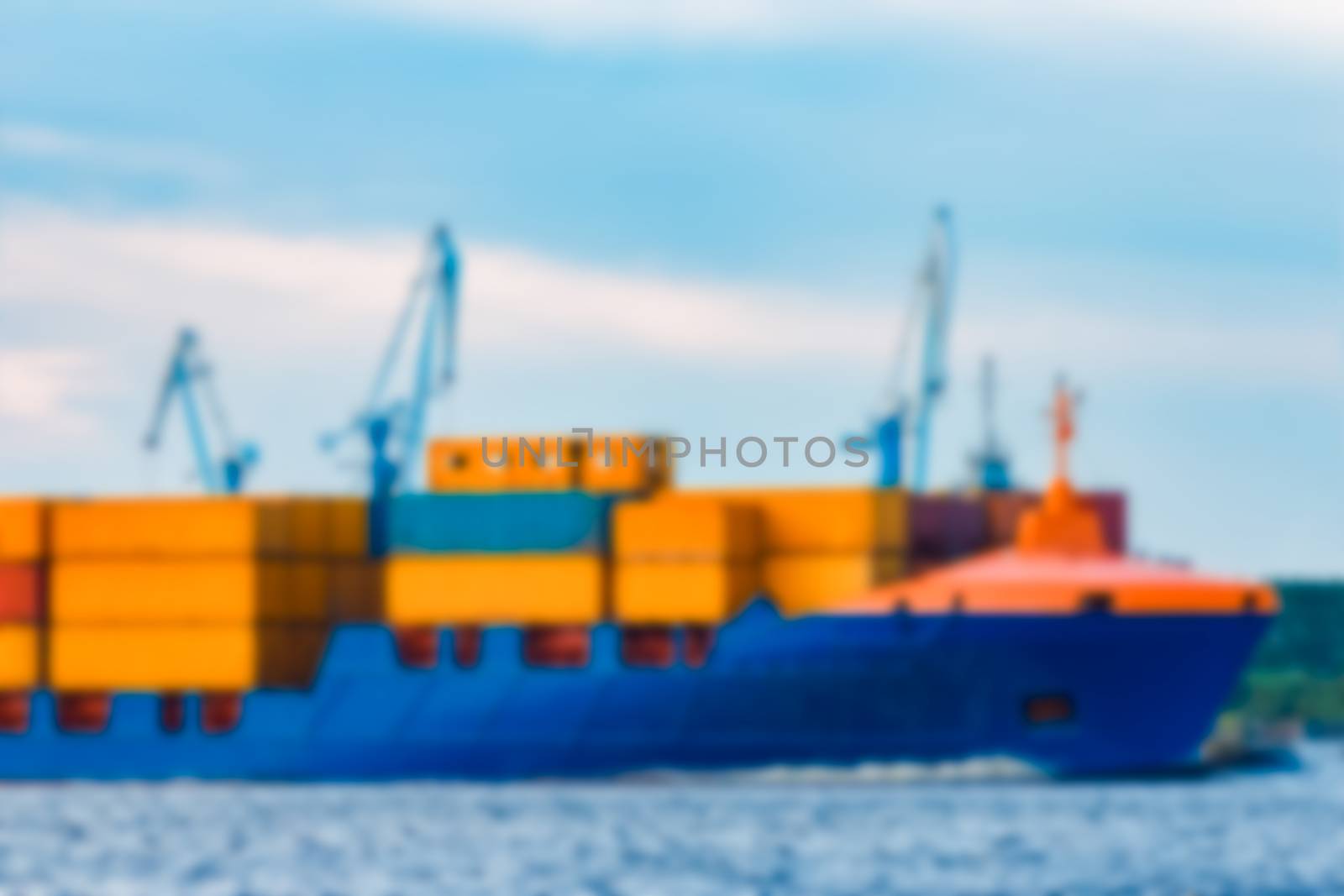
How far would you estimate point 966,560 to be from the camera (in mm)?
107312

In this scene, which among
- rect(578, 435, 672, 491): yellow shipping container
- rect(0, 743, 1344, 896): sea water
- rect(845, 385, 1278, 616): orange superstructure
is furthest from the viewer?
rect(578, 435, 672, 491): yellow shipping container

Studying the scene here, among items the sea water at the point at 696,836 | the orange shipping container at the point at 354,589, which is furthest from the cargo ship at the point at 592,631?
the sea water at the point at 696,836

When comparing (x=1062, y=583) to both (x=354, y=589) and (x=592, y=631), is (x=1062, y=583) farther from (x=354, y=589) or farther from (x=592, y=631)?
(x=354, y=589)

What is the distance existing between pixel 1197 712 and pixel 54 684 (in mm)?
31564

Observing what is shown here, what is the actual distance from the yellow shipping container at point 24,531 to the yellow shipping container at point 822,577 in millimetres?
20180

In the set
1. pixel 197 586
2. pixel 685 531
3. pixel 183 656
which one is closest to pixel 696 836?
pixel 685 531

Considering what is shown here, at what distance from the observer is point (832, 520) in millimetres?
104688

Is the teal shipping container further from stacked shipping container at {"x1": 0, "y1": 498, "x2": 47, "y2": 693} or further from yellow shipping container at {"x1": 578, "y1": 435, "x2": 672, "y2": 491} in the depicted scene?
stacked shipping container at {"x1": 0, "y1": 498, "x2": 47, "y2": 693}

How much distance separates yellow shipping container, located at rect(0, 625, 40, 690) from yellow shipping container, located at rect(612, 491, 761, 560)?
57.0 ft

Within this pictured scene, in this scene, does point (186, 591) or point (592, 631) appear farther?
point (186, 591)

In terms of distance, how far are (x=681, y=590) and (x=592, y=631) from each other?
2.63 m

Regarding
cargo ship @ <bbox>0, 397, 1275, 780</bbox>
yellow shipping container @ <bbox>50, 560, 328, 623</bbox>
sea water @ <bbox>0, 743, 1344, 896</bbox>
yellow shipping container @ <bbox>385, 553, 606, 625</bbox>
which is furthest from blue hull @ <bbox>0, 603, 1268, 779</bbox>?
yellow shipping container @ <bbox>50, 560, 328, 623</bbox>

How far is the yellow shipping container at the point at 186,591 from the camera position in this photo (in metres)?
108

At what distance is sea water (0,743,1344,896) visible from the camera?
76.8m
